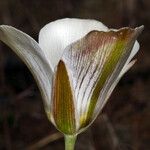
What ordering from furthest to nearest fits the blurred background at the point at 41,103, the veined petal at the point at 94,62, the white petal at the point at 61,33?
the blurred background at the point at 41,103 < the white petal at the point at 61,33 < the veined petal at the point at 94,62

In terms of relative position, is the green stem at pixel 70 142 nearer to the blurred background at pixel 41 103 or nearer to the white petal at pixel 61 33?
the white petal at pixel 61 33

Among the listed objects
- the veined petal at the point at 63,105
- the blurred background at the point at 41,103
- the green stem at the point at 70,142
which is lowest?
the blurred background at the point at 41,103

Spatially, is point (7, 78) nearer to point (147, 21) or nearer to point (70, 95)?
point (147, 21)

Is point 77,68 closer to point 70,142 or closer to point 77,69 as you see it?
point 77,69

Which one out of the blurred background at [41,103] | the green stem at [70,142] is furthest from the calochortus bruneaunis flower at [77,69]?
the blurred background at [41,103]

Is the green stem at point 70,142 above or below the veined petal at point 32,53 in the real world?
below

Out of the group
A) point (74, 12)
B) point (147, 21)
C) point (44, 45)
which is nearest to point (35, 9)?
point (74, 12)

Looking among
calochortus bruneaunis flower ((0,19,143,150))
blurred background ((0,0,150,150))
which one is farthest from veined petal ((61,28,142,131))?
blurred background ((0,0,150,150))
